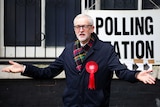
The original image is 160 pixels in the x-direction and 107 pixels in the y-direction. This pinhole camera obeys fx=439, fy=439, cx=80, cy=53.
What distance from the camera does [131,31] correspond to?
6.34 metres

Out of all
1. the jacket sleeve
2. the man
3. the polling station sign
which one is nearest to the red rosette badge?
the man

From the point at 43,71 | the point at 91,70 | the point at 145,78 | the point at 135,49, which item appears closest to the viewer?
the point at 145,78

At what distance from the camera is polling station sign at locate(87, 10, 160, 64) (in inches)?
247

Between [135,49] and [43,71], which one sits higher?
[135,49]

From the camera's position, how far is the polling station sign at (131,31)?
6270 millimetres

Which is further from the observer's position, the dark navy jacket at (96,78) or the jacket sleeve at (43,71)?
the jacket sleeve at (43,71)

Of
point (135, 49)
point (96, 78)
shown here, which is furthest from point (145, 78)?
point (135, 49)

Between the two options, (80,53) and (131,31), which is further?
(131,31)

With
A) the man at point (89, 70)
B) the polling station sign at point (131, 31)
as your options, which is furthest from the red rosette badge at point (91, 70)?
the polling station sign at point (131, 31)

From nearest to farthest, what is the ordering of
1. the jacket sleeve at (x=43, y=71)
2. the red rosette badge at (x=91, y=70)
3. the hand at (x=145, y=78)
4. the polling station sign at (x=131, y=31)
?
the hand at (x=145, y=78)
the red rosette badge at (x=91, y=70)
the jacket sleeve at (x=43, y=71)
the polling station sign at (x=131, y=31)

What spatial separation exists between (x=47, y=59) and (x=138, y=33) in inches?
54.5

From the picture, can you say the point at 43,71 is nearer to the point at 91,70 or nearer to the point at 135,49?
the point at 91,70

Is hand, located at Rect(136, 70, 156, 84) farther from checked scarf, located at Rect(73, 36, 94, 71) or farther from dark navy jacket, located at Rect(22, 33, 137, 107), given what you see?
checked scarf, located at Rect(73, 36, 94, 71)

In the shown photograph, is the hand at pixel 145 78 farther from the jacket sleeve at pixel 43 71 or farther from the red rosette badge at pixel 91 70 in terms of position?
the jacket sleeve at pixel 43 71
